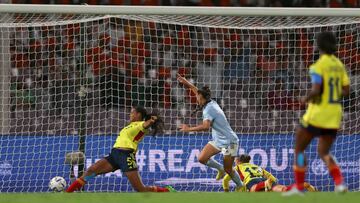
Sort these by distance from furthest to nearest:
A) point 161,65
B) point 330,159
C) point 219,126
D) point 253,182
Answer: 1. point 161,65
2. point 253,182
3. point 219,126
4. point 330,159

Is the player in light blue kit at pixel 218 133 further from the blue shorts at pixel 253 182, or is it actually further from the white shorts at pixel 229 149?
the blue shorts at pixel 253 182

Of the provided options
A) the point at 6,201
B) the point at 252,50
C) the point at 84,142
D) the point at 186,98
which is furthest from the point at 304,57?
the point at 6,201

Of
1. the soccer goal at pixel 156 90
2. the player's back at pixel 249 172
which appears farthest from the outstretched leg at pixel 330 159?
the soccer goal at pixel 156 90

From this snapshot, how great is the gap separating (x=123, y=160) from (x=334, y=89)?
5.30 metres

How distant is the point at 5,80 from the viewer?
15000mm

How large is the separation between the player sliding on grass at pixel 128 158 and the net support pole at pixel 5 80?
2269 millimetres

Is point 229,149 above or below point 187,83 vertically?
below

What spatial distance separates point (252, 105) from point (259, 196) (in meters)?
6.39

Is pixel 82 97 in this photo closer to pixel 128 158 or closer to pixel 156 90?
pixel 156 90

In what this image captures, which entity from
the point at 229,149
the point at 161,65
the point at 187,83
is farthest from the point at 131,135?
the point at 161,65

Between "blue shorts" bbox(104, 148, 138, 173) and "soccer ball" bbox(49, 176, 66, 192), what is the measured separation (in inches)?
55.9

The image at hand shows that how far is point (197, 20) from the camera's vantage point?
1466 centimetres

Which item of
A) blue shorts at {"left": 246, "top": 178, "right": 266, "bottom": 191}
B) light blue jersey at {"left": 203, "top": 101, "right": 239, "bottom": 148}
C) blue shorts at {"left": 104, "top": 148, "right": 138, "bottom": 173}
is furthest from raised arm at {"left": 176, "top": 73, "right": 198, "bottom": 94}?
blue shorts at {"left": 246, "top": 178, "right": 266, "bottom": 191}

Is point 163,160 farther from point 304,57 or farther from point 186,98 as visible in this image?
point 304,57
